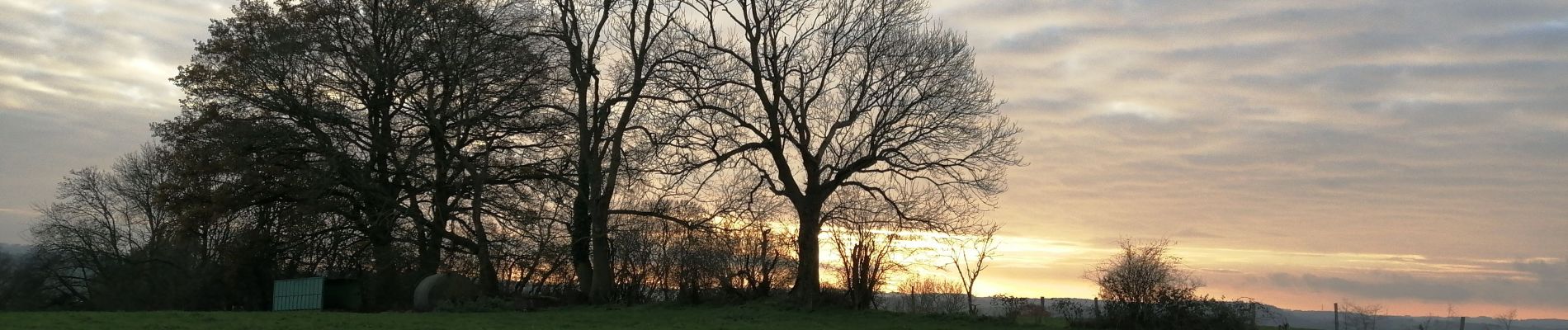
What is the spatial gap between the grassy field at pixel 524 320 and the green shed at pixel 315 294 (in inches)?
247

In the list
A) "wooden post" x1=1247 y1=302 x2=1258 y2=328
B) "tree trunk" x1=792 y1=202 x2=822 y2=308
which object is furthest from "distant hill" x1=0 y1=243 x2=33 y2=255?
"wooden post" x1=1247 y1=302 x2=1258 y2=328

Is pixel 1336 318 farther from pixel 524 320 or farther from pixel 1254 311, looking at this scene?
pixel 524 320

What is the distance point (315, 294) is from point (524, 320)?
9.40 m

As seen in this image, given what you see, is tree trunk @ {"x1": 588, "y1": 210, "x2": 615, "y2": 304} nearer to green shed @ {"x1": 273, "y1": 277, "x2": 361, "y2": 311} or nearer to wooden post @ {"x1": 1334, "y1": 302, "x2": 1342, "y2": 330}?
green shed @ {"x1": 273, "y1": 277, "x2": 361, "y2": 311}

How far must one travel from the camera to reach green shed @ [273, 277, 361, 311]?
1220 inches

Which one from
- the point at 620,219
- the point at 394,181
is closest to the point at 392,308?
the point at 394,181

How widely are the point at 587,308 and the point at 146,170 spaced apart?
89.1 ft

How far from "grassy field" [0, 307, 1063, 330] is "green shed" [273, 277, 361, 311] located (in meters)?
6.27

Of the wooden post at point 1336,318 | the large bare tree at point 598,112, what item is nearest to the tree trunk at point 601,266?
the large bare tree at point 598,112

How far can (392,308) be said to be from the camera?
3075 centimetres

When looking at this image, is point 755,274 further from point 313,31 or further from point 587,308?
point 313,31

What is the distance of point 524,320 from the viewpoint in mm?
24625

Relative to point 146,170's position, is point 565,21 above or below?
above

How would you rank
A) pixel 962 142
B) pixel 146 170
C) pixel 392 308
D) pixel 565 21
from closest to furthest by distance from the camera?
pixel 962 142 < pixel 392 308 < pixel 565 21 < pixel 146 170
